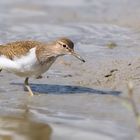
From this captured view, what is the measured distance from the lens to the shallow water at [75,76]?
304 inches

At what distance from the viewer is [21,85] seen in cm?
982

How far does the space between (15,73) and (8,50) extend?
0.38 metres

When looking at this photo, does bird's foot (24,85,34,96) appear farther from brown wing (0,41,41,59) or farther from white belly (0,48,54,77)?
brown wing (0,41,41,59)

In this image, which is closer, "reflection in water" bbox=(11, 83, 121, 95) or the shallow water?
the shallow water

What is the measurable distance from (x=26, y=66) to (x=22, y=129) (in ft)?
5.36

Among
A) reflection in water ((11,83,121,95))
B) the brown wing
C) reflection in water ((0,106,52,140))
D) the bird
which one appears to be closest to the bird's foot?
the bird

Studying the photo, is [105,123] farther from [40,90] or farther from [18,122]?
[40,90]

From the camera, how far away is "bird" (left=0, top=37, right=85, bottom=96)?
30.4 feet

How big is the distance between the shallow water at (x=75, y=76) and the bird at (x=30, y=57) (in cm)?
33

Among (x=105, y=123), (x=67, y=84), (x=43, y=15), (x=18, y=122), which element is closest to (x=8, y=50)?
(x=67, y=84)

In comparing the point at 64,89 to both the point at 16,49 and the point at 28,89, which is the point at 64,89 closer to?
the point at 28,89

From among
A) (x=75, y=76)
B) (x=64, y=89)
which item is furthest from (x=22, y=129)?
(x=75, y=76)

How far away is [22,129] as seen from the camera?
779 cm

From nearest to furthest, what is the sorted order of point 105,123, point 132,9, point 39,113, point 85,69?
point 105,123 < point 39,113 < point 85,69 < point 132,9
